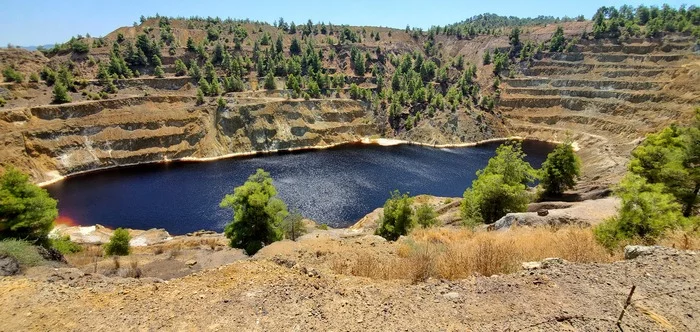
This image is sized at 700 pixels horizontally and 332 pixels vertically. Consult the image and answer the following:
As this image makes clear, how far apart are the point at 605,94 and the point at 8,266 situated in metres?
124

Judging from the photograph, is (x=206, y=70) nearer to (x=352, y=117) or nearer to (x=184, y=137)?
(x=184, y=137)

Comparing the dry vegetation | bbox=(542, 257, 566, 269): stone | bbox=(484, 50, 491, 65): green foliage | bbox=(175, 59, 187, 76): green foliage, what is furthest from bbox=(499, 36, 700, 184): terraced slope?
bbox=(175, 59, 187, 76): green foliage

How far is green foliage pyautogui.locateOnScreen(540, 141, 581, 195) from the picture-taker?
1693 inches

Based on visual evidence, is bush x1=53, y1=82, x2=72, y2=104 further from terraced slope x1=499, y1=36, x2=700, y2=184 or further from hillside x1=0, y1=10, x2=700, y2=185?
terraced slope x1=499, y1=36, x2=700, y2=184

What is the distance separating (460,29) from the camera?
169250 mm

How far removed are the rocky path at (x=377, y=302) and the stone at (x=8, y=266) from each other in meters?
1.78

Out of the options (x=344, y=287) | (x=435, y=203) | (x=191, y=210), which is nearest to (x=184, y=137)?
(x=191, y=210)

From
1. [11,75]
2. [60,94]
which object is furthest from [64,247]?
[11,75]

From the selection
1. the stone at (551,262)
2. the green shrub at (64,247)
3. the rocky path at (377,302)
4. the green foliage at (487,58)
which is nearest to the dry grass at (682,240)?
the rocky path at (377,302)

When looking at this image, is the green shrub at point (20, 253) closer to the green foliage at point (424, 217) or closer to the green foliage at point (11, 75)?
the green foliage at point (424, 217)

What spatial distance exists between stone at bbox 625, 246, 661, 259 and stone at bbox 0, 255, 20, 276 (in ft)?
70.5

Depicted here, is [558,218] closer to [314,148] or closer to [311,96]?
[314,148]

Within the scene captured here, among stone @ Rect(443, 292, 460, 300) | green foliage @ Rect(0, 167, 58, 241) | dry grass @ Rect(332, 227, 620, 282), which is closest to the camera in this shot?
stone @ Rect(443, 292, 460, 300)

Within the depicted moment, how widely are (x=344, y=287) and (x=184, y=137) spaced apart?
8334 cm
